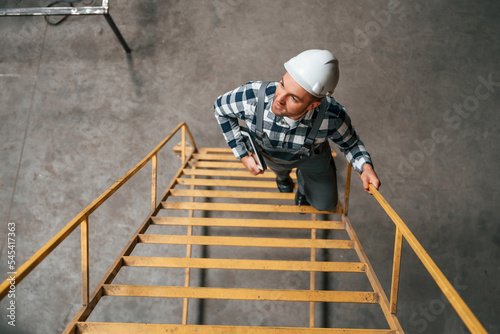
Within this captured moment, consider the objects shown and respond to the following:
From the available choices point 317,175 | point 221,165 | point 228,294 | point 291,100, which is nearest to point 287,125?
point 291,100

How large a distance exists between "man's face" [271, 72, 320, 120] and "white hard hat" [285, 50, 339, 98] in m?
0.03

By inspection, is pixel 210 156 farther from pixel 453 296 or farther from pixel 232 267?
pixel 453 296

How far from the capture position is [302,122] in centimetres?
197

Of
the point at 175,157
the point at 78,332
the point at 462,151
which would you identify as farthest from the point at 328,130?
the point at 462,151

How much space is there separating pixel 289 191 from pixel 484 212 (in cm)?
320

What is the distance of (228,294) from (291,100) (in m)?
1.13

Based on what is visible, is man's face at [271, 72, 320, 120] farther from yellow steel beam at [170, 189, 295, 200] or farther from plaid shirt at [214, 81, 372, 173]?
yellow steel beam at [170, 189, 295, 200]

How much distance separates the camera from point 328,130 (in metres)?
2.02

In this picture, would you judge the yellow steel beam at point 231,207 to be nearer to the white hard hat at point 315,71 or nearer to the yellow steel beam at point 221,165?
the yellow steel beam at point 221,165

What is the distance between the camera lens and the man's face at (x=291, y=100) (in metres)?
1.65

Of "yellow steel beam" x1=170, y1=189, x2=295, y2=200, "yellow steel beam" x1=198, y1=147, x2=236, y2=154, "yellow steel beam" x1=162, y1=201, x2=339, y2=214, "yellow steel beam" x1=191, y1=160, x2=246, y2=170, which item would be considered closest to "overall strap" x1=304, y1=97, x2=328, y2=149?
"yellow steel beam" x1=162, y1=201, x2=339, y2=214

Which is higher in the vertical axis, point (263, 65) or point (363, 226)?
point (263, 65)

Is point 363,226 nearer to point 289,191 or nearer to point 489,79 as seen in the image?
point 289,191

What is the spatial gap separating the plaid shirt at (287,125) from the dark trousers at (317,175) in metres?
0.24
